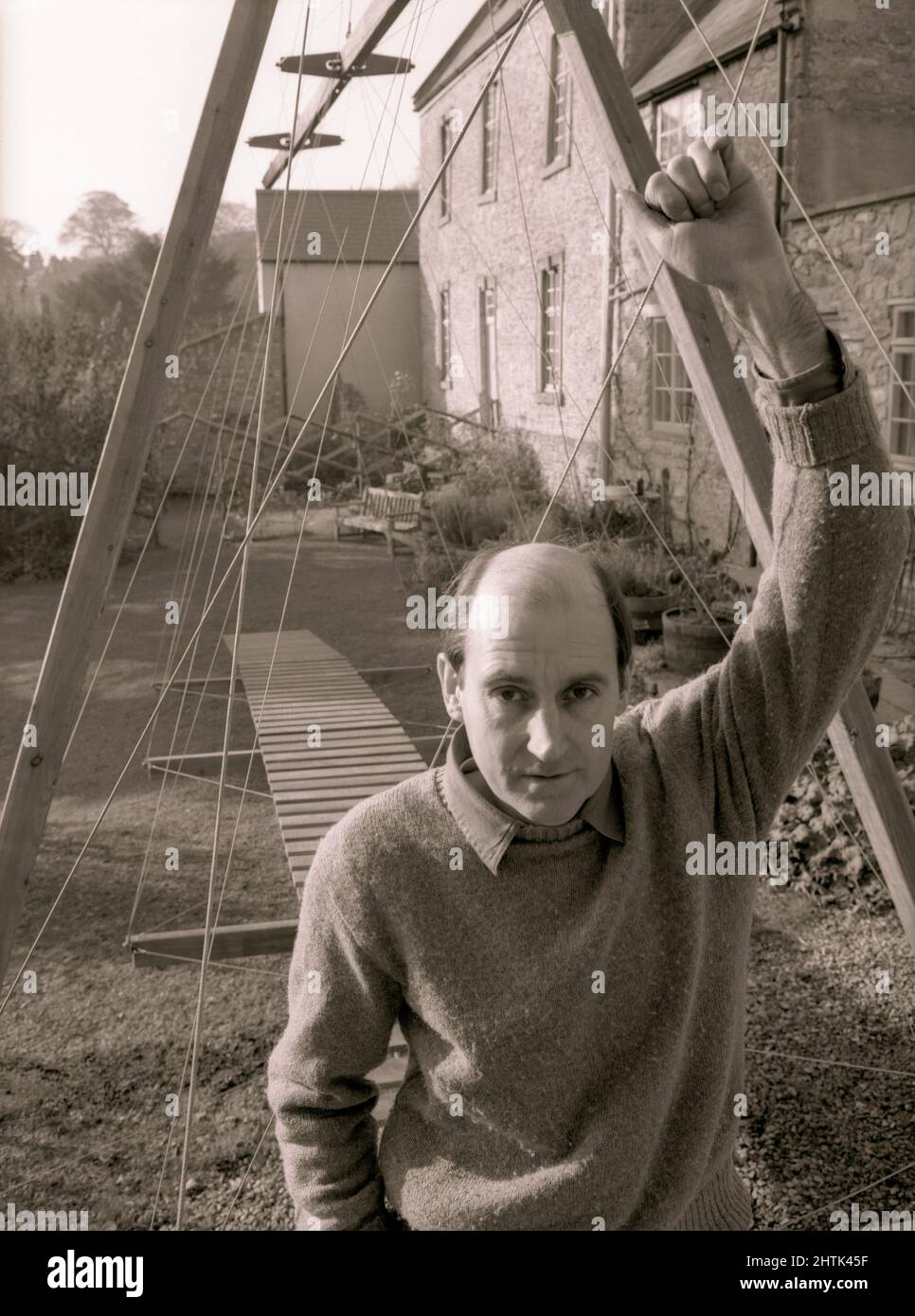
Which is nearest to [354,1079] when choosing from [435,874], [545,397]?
[435,874]

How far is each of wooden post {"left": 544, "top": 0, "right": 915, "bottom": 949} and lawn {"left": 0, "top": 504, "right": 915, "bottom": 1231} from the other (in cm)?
96

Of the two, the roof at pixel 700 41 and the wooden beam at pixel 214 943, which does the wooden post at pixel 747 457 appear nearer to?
the wooden beam at pixel 214 943

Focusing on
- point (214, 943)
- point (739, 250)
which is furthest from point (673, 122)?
point (739, 250)

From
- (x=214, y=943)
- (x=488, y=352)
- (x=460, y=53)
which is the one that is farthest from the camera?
(x=460, y=53)

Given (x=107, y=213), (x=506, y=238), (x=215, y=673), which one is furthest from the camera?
(x=107, y=213)

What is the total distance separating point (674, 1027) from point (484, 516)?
34.2 feet

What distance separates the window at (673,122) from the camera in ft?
35.5

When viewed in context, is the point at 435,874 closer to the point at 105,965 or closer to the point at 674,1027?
the point at 674,1027

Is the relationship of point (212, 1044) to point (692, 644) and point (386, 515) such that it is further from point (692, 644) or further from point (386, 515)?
point (386, 515)

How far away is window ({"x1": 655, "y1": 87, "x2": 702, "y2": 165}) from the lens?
10828mm

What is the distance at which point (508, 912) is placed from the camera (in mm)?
1332

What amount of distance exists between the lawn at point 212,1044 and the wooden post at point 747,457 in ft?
3.14

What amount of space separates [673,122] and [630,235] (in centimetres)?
480

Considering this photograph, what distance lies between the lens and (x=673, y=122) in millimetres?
11344
